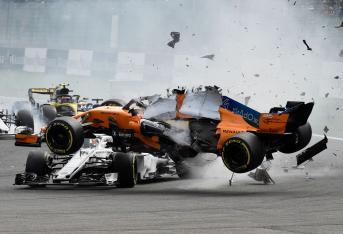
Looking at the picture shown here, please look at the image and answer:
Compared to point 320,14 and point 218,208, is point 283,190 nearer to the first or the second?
point 218,208

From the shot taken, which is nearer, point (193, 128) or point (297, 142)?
point (193, 128)

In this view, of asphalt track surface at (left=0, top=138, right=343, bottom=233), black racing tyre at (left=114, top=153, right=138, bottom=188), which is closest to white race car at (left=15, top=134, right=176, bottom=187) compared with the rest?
black racing tyre at (left=114, top=153, right=138, bottom=188)

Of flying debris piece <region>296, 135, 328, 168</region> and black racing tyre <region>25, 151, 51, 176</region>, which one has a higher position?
flying debris piece <region>296, 135, 328, 168</region>

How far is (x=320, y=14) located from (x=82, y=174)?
50.6 ft

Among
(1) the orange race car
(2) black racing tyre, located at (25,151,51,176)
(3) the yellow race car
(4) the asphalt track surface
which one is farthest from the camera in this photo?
(3) the yellow race car

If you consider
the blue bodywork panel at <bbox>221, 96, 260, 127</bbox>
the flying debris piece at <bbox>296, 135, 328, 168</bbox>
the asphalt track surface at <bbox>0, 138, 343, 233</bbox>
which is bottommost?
the asphalt track surface at <bbox>0, 138, 343, 233</bbox>

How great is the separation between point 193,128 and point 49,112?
1547 centimetres

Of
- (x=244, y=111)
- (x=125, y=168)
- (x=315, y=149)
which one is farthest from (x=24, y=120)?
(x=244, y=111)

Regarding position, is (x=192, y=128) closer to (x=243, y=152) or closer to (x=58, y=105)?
(x=243, y=152)

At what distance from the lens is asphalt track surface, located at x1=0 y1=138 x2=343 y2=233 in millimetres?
10438

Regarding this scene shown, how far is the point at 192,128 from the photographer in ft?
55.4

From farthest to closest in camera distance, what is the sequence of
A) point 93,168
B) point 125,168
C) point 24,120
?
point 24,120 < point 93,168 < point 125,168

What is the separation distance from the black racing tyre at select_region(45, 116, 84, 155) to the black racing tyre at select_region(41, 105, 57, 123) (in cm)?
1548

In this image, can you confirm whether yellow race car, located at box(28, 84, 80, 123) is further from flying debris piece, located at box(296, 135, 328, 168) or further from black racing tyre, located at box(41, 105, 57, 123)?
flying debris piece, located at box(296, 135, 328, 168)
